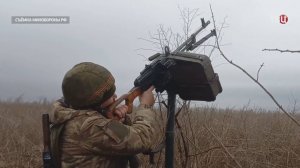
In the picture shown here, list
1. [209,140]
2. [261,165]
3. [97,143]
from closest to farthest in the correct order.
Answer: [97,143] → [261,165] → [209,140]

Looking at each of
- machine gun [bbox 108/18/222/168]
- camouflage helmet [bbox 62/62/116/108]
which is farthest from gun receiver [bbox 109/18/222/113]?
camouflage helmet [bbox 62/62/116/108]

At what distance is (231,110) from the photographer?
17.2ft

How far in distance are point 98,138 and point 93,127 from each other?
6 cm

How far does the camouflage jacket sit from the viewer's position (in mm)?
2107

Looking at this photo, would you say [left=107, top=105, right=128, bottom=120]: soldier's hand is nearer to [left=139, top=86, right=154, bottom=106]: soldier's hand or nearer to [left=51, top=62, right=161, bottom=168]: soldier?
[left=51, top=62, right=161, bottom=168]: soldier

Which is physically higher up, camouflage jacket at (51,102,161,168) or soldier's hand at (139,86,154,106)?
soldier's hand at (139,86,154,106)

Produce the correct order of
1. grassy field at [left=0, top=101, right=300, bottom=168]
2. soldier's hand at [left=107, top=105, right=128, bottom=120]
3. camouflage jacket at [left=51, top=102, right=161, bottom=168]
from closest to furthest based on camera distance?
camouflage jacket at [left=51, top=102, right=161, bottom=168]
soldier's hand at [left=107, top=105, right=128, bottom=120]
grassy field at [left=0, top=101, right=300, bottom=168]

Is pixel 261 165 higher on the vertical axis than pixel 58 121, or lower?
lower

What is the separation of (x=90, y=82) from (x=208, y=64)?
0.63 m

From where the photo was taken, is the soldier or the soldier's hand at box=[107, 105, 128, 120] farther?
the soldier's hand at box=[107, 105, 128, 120]

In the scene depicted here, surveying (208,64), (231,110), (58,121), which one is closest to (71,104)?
(58,121)

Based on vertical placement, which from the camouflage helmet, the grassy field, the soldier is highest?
the camouflage helmet

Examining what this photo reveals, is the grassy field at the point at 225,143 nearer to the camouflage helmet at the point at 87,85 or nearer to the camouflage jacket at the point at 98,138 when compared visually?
the camouflage jacket at the point at 98,138

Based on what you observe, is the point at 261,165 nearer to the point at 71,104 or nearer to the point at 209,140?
the point at 209,140
